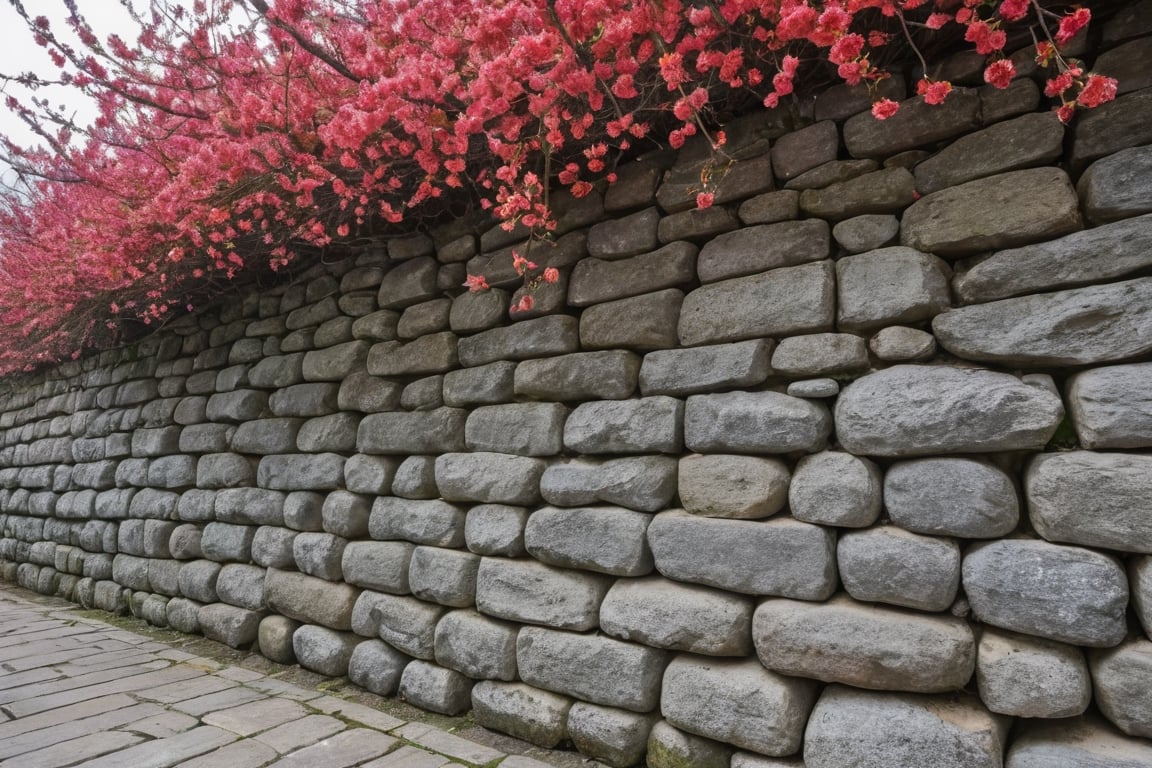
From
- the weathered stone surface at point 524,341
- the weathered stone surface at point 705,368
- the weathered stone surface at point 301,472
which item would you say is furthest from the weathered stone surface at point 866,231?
the weathered stone surface at point 301,472

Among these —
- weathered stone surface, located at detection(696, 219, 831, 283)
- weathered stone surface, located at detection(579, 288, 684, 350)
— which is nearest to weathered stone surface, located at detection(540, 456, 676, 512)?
weathered stone surface, located at detection(579, 288, 684, 350)

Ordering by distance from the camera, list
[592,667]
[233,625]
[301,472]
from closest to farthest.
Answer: [592,667] → [301,472] → [233,625]

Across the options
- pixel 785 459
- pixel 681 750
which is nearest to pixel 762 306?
pixel 785 459

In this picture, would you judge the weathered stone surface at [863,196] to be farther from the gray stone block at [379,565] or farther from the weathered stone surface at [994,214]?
the gray stone block at [379,565]

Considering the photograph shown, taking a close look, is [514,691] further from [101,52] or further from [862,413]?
[101,52]

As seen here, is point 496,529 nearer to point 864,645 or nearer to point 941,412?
point 864,645

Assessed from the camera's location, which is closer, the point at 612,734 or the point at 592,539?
the point at 612,734

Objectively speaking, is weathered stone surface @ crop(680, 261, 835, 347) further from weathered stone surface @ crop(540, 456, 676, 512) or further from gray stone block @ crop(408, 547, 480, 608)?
gray stone block @ crop(408, 547, 480, 608)

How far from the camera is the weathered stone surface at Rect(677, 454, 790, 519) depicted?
196 cm

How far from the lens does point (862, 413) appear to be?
1820mm

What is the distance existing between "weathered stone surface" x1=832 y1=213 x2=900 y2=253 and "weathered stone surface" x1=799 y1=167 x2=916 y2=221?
0.03 metres

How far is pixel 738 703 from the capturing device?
6.20 ft

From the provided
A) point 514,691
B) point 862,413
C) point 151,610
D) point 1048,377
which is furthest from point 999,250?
point 151,610

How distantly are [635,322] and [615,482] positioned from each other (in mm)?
564
